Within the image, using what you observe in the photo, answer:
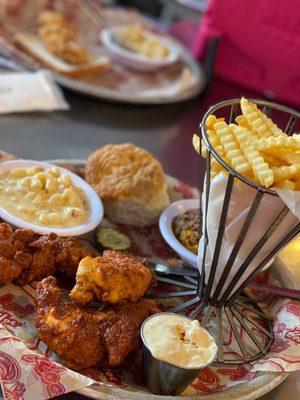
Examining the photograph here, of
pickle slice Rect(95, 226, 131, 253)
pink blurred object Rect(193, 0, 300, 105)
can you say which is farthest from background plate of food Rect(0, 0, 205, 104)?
pickle slice Rect(95, 226, 131, 253)

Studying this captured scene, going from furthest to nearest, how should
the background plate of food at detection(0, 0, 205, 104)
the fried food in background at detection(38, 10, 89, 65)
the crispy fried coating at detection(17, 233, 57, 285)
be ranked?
the fried food in background at detection(38, 10, 89, 65), the background plate of food at detection(0, 0, 205, 104), the crispy fried coating at detection(17, 233, 57, 285)

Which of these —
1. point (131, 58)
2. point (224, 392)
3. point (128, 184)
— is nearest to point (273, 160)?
point (224, 392)

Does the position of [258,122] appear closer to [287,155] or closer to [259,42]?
[287,155]

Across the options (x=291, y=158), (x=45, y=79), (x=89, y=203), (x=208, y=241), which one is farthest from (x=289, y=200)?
(x=45, y=79)

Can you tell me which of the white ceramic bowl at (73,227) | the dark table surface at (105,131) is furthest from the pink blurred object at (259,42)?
the white ceramic bowl at (73,227)

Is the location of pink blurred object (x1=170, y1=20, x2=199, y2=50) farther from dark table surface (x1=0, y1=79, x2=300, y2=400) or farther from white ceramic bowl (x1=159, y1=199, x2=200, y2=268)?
white ceramic bowl (x1=159, y1=199, x2=200, y2=268)

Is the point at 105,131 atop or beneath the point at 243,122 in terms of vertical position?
beneath

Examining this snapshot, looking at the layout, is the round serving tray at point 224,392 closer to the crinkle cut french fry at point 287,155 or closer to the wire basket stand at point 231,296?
the wire basket stand at point 231,296
